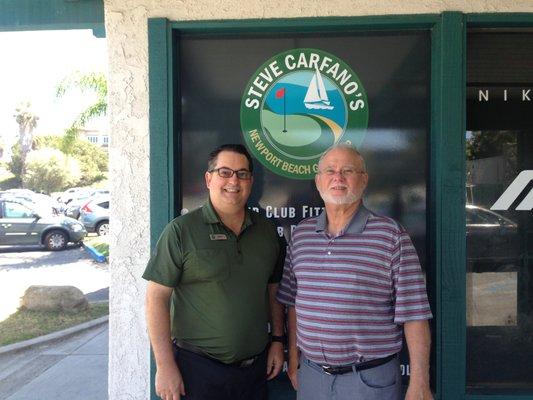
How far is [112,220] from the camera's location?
3197mm

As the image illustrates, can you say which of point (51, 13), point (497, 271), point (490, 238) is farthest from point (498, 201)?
point (51, 13)

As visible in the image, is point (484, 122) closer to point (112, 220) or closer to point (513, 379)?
point (513, 379)

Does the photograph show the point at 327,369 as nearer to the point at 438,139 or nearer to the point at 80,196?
the point at 438,139

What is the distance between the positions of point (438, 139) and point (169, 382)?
6.26 ft

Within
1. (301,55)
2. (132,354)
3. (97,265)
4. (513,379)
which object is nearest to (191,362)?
(132,354)

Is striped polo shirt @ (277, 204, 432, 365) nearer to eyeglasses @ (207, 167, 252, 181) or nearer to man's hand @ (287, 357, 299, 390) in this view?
man's hand @ (287, 357, 299, 390)

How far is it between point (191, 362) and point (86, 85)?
12951 millimetres

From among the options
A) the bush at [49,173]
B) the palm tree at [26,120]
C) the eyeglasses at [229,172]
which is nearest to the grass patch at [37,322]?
the eyeglasses at [229,172]

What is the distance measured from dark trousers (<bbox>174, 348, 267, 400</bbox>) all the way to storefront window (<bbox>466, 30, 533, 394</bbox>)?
1.60m

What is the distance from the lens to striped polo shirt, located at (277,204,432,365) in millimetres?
2232

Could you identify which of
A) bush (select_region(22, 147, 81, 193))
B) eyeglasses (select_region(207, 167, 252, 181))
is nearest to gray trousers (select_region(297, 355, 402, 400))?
eyeglasses (select_region(207, 167, 252, 181))

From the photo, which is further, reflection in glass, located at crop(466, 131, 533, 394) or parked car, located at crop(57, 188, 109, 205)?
parked car, located at crop(57, 188, 109, 205)

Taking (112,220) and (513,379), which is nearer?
(112,220)

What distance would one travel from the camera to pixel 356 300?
2.23 meters
